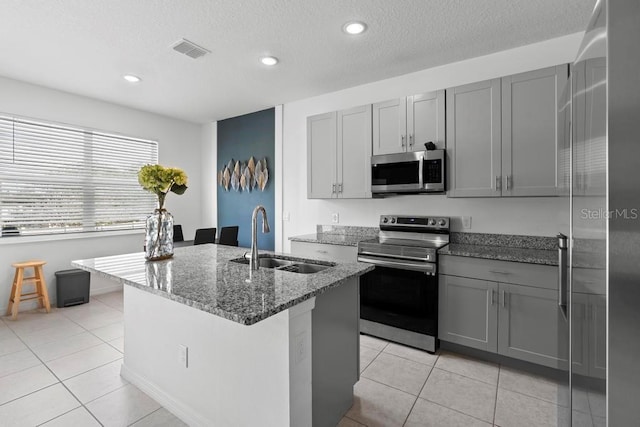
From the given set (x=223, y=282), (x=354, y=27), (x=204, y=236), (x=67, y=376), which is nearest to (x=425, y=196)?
(x=354, y=27)

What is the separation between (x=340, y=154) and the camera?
348 centimetres

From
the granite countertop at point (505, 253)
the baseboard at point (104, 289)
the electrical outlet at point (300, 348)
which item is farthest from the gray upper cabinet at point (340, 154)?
the baseboard at point (104, 289)

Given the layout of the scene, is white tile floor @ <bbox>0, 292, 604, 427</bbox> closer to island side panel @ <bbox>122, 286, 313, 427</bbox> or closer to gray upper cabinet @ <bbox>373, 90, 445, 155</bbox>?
island side panel @ <bbox>122, 286, 313, 427</bbox>

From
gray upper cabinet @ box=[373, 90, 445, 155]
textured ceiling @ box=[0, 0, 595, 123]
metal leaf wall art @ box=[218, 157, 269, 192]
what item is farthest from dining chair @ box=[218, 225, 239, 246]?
gray upper cabinet @ box=[373, 90, 445, 155]

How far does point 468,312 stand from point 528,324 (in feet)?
1.35

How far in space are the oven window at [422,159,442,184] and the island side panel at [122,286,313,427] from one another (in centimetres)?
194

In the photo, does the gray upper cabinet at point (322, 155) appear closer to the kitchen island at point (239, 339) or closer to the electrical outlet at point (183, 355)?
the kitchen island at point (239, 339)

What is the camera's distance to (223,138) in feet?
17.1

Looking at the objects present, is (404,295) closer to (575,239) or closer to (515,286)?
(515,286)

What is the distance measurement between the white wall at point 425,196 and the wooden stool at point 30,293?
290 cm

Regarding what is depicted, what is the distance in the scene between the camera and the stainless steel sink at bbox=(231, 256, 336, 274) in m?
2.01

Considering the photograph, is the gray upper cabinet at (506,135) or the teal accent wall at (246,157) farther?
the teal accent wall at (246,157)

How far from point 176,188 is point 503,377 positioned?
278 centimetres

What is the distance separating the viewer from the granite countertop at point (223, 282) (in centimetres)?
120
